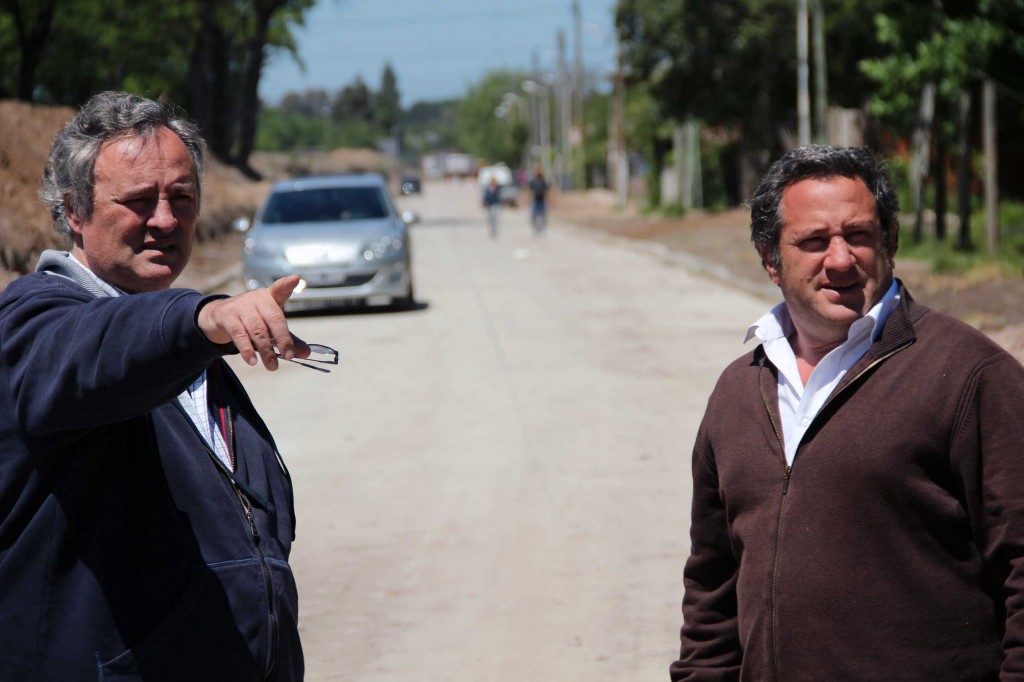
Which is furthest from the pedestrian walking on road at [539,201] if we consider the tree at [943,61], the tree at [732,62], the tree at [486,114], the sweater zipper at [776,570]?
the tree at [486,114]

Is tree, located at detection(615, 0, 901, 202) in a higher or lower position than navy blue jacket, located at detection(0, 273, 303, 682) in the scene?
higher

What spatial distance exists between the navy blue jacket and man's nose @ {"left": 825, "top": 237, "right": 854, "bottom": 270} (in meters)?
1.23

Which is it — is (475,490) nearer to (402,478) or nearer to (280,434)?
(402,478)

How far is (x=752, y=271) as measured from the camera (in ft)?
73.2

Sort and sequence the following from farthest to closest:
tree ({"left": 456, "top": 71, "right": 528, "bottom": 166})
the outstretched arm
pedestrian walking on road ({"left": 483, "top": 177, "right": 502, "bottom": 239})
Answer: tree ({"left": 456, "top": 71, "right": 528, "bottom": 166}), pedestrian walking on road ({"left": 483, "top": 177, "right": 502, "bottom": 239}), the outstretched arm

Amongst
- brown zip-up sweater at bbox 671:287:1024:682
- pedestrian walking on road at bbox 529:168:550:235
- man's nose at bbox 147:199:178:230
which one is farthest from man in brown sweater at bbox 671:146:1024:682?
pedestrian walking on road at bbox 529:168:550:235

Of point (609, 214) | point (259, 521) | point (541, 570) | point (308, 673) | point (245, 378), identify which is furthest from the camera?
point (609, 214)

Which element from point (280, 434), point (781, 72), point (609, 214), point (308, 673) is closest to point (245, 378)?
point (280, 434)

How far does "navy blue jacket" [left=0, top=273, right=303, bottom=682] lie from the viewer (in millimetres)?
2172

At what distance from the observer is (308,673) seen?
579 centimetres

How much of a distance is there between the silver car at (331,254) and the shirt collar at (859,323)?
14852 mm

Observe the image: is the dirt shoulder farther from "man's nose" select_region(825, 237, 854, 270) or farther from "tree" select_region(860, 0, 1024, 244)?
"man's nose" select_region(825, 237, 854, 270)

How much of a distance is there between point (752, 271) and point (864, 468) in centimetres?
1970

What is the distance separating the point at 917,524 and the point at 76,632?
1546 millimetres
